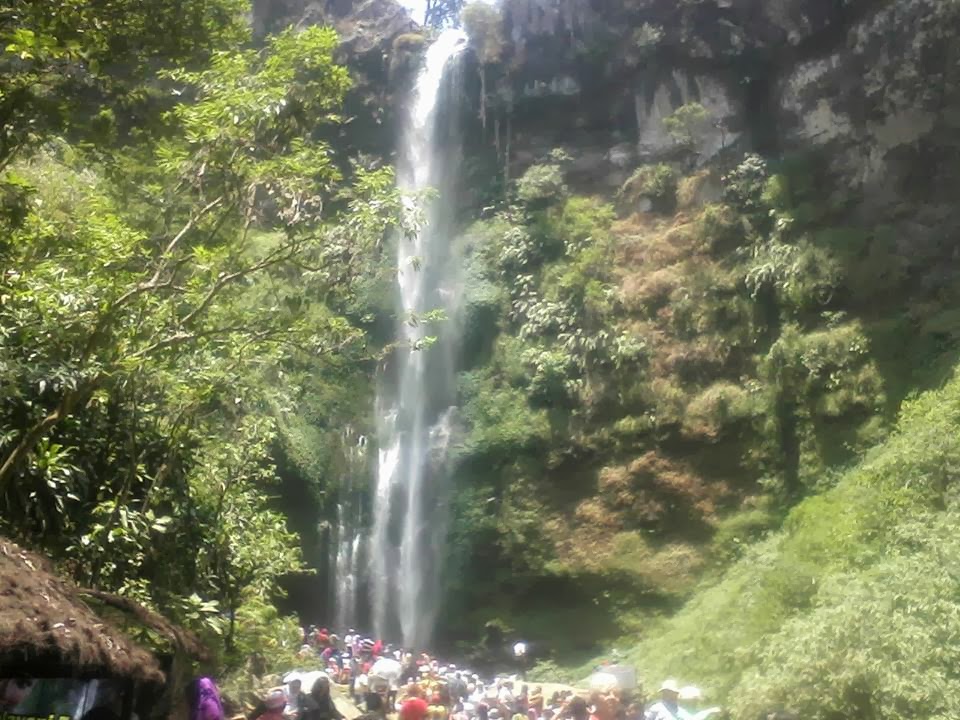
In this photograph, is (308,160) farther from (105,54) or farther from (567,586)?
(567,586)

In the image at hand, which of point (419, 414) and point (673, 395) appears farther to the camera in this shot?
point (419, 414)

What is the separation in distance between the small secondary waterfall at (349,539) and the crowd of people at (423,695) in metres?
0.67

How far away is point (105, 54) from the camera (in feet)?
17.8

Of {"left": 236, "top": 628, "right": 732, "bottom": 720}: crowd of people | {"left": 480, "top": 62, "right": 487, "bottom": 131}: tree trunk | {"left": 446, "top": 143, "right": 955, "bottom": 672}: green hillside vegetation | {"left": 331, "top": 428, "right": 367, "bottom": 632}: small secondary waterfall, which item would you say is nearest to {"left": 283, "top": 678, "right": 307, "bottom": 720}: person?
{"left": 236, "top": 628, "right": 732, "bottom": 720}: crowd of people

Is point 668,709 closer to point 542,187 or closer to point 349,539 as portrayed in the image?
point 349,539

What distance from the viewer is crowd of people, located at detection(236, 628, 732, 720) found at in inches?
278

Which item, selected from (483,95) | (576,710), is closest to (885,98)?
(483,95)

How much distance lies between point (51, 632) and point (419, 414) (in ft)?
50.8

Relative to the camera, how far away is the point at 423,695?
Answer: 9.09m

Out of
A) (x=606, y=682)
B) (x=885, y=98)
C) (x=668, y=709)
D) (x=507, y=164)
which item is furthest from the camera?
(x=507, y=164)

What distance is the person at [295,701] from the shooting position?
7.09 meters

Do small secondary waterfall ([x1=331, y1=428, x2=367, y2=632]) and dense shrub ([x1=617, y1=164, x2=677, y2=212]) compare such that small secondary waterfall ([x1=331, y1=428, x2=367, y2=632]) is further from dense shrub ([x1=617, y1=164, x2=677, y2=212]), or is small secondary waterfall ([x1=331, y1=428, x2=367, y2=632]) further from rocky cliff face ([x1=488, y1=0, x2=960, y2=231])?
rocky cliff face ([x1=488, y1=0, x2=960, y2=231])

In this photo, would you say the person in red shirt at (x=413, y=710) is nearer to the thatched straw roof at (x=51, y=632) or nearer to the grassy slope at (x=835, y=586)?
the thatched straw roof at (x=51, y=632)

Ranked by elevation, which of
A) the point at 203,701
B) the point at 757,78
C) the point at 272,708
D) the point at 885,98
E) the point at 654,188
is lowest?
the point at 272,708
